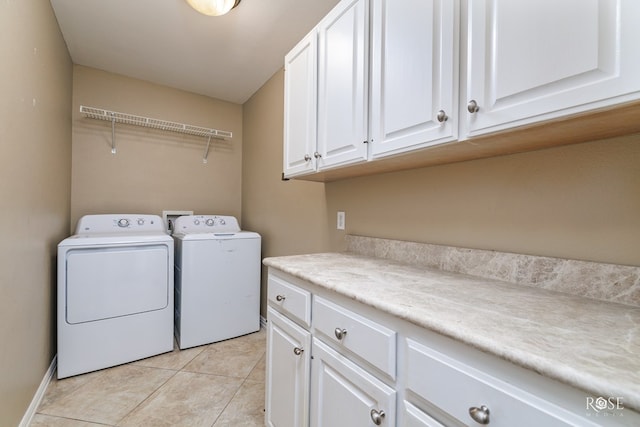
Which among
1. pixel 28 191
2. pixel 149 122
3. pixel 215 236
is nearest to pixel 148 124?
pixel 149 122

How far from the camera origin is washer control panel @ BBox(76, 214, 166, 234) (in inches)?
94.9

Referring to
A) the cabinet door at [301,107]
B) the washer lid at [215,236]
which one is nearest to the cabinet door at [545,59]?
the cabinet door at [301,107]

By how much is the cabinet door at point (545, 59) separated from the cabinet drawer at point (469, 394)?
2.15ft

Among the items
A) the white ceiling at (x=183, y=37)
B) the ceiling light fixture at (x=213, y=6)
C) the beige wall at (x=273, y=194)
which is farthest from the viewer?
the beige wall at (x=273, y=194)

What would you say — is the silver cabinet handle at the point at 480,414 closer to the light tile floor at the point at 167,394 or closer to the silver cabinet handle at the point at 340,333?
the silver cabinet handle at the point at 340,333

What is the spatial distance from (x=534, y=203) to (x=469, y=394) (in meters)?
0.75

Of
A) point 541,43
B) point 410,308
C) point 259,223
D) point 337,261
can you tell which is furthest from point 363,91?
point 259,223

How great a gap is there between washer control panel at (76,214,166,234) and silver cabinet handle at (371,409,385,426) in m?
2.57

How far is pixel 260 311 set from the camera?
299 centimetres

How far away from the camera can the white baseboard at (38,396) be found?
5.02 feet

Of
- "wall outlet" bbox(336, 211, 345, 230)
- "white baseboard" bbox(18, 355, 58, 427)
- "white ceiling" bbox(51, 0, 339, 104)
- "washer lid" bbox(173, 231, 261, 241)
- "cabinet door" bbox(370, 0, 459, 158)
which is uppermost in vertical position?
"white ceiling" bbox(51, 0, 339, 104)

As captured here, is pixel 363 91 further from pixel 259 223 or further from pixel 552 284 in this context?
pixel 259 223

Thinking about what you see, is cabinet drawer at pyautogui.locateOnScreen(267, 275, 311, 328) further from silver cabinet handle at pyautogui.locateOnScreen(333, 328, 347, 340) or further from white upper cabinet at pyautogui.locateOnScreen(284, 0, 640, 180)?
white upper cabinet at pyautogui.locateOnScreen(284, 0, 640, 180)

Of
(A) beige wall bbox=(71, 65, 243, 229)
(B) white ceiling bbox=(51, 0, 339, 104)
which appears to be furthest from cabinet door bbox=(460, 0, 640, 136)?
(A) beige wall bbox=(71, 65, 243, 229)
